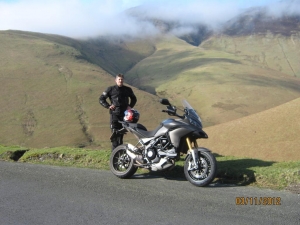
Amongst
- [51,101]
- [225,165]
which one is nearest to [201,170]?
[225,165]

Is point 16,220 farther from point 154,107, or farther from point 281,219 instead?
point 154,107

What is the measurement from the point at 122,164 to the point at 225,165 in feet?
7.30

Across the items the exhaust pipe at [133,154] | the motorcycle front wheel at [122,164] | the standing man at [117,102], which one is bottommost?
the motorcycle front wheel at [122,164]

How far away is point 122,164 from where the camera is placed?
26.6 ft

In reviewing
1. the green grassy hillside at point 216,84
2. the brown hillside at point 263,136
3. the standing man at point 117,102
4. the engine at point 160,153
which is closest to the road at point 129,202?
the engine at point 160,153

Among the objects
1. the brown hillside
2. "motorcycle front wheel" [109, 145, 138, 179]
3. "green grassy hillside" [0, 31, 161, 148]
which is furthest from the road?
"green grassy hillside" [0, 31, 161, 148]

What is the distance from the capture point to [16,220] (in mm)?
5188

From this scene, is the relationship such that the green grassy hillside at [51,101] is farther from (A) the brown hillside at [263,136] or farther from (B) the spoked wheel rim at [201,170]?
(B) the spoked wheel rim at [201,170]

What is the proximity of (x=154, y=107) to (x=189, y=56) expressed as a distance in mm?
97582

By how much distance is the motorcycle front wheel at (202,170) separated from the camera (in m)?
6.55

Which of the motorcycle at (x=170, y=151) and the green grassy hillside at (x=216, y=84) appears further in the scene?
the green grassy hillside at (x=216, y=84)

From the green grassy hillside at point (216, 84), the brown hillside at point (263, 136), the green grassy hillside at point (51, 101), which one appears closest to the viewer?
the brown hillside at point (263, 136)
